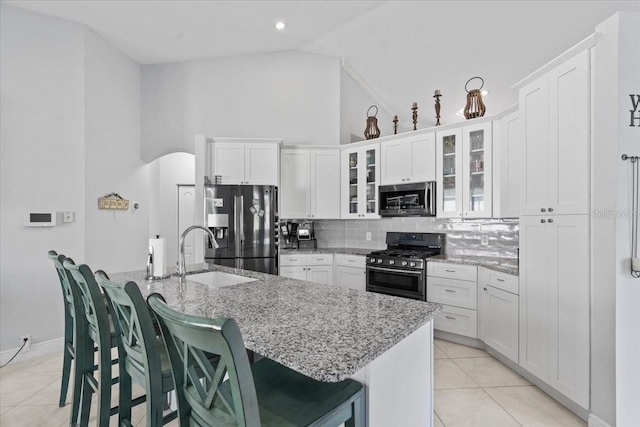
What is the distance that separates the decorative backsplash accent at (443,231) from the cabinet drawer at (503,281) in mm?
628

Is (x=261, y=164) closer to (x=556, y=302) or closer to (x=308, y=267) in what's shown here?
(x=308, y=267)

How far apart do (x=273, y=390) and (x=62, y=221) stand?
10.8ft

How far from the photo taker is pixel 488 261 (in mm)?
3184

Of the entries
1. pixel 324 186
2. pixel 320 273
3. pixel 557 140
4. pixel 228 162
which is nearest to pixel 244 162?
pixel 228 162

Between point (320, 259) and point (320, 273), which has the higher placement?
point (320, 259)

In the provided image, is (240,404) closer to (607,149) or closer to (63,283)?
(63,283)

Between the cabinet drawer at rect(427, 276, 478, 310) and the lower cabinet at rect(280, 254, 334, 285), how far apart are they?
129 cm

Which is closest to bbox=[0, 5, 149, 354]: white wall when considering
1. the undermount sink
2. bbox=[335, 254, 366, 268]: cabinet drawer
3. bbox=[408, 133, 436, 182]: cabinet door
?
the undermount sink

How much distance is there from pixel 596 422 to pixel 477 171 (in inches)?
87.7

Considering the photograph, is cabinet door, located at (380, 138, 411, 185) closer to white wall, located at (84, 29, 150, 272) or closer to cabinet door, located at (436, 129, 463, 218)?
cabinet door, located at (436, 129, 463, 218)

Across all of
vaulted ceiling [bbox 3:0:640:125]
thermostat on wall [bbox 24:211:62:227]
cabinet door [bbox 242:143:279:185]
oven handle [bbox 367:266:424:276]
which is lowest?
oven handle [bbox 367:266:424:276]

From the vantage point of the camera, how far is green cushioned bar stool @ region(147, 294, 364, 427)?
755 millimetres

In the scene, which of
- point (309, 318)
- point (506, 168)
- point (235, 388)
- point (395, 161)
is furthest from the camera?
point (395, 161)

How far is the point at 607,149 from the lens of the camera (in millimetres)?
1810
